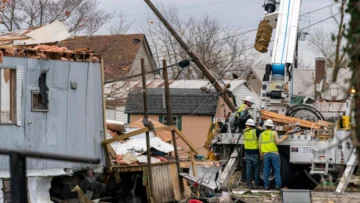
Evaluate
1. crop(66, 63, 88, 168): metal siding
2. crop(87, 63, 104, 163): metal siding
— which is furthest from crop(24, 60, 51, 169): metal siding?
crop(87, 63, 104, 163): metal siding

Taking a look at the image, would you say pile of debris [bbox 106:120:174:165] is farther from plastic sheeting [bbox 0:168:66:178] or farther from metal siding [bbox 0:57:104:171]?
plastic sheeting [bbox 0:168:66:178]

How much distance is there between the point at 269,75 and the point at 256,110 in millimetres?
1411

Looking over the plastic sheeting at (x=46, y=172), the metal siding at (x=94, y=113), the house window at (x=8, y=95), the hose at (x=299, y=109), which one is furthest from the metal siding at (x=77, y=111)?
the hose at (x=299, y=109)

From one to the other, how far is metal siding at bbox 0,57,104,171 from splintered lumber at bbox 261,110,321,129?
435 centimetres

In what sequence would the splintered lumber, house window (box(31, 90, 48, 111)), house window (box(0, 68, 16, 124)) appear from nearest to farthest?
1. house window (box(0, 68, 16, 124))
2. house window (box(31, 90, 48, 111))
3. the splintered lumber

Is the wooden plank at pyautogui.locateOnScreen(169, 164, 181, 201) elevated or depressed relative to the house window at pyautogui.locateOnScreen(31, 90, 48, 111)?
depressed

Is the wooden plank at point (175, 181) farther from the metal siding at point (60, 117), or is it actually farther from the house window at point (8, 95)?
the house window at point (8, 95)

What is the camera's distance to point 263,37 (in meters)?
22.2

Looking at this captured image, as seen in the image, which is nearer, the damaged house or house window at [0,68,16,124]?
house window at [0,68,16,124]

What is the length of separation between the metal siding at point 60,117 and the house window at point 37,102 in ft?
0.31

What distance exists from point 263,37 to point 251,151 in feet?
14.2

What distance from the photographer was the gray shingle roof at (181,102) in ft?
121

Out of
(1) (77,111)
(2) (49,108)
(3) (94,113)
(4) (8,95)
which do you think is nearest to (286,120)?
(3) (94,113)

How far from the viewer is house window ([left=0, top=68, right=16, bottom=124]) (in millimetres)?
16781
